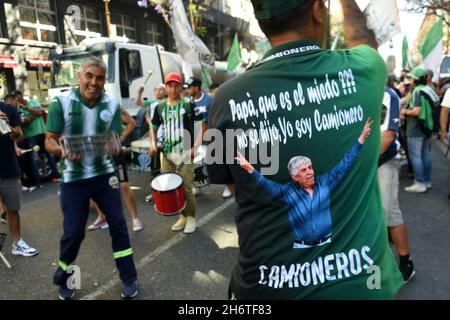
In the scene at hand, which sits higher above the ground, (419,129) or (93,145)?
(93,145)

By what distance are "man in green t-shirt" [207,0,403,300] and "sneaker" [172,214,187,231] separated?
3817 millimetres

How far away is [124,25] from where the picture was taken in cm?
2031

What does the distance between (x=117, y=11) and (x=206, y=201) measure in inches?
658

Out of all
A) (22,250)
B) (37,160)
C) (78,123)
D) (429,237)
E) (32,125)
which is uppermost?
(78,123)

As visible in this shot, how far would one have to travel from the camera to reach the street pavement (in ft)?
11.2

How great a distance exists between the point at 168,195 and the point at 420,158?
14.6 feet

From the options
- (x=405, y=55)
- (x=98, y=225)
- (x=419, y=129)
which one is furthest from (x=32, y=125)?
(x=405, y=55)

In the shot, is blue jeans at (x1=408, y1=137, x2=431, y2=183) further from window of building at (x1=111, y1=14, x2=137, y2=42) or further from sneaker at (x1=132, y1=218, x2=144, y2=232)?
window of building at (x1=111, y1=14, x2=137, y2=42)

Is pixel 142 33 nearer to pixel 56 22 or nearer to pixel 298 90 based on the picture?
pixel 56 22

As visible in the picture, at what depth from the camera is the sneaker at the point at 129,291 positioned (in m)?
3.27

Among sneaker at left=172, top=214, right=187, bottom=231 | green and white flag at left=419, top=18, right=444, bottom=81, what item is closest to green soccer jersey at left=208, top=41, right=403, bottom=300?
sneaker at left=172, top=214, right=187, bottom=231

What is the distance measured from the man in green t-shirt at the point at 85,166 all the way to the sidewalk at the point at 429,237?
2.31 meters

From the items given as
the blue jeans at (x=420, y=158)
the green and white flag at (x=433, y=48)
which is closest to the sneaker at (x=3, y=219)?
the blue jeans at (x=420, y=158)

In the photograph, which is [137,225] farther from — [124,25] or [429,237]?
[124,25]
